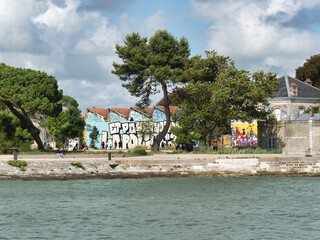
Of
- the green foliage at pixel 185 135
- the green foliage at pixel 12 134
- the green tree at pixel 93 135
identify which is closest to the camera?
the green foliage at pixel 12 134

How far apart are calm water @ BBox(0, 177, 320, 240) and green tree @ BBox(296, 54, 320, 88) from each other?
160ft

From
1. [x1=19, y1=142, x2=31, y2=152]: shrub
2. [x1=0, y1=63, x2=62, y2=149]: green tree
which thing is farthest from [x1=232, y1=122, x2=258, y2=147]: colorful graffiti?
[x1=19, y1=142, x2=31, y2=152]: shrub

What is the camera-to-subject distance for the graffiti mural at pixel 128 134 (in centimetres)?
7456

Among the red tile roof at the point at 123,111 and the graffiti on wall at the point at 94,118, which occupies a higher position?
the red tile roof at the point at 123,111

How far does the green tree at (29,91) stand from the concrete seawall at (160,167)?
9.16 meters

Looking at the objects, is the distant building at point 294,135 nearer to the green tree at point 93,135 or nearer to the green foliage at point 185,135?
the green foliage at point 185,135

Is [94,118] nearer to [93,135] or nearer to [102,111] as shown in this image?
[102,111]

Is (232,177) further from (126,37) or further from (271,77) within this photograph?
(126,37)

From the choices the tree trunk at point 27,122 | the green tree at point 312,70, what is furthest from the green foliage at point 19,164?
the green tree at point 312,70

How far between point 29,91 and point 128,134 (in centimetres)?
3217

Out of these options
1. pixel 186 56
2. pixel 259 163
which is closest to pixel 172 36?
pixel 186 56

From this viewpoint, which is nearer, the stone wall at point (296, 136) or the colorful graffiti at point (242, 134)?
the stone wall at point (296, 136)

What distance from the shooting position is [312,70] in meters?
81.4

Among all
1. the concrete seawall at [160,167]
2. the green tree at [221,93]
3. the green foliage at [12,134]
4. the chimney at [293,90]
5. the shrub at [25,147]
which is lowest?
the concrete seawall at [160,167]
